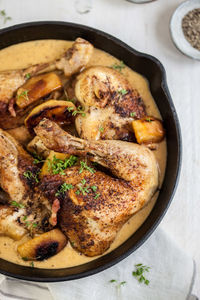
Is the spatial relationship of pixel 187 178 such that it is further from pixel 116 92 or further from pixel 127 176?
pixel 116 92

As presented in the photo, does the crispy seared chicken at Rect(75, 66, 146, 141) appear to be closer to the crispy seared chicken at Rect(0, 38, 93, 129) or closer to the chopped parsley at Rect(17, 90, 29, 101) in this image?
the crispy seared chicken at Rect(0, 38, 93, 129)

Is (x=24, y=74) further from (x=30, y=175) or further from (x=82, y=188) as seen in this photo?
(x=82, y=188)

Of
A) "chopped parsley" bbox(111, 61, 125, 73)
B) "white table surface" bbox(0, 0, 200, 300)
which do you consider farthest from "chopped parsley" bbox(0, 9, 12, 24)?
"chopped parsley" bbox(111, 61, 125, 73)

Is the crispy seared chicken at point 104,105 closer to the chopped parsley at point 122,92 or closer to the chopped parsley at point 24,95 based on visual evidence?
the chopped parsley at point 122,92

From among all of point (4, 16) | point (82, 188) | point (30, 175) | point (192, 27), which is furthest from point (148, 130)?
point (4, 16)

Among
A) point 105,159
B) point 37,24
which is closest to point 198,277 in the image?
point 105,159

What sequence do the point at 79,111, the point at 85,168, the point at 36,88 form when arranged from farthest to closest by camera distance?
the point at 36,88, the point at 79,111, the point at 85,168

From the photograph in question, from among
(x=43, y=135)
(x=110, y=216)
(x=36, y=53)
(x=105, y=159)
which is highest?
(x=36, y=53)
